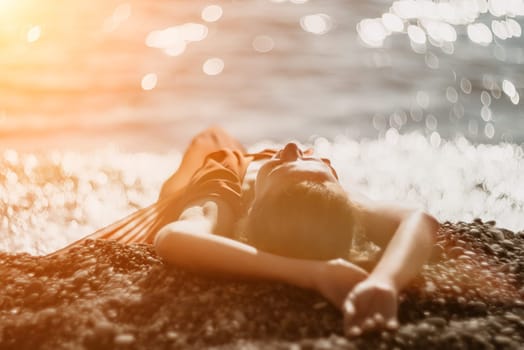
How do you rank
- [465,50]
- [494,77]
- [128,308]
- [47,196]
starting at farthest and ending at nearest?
[465,50], [494,77], [47,196], [128,308]

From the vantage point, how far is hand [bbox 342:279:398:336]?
10.1 ft

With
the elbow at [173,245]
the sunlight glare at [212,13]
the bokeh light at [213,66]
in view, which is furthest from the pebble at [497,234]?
the sunlight glare at [212,13]

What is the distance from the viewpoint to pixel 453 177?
25.1 ft

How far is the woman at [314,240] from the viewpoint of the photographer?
3.25 metres

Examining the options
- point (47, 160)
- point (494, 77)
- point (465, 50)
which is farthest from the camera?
point (465, 50)

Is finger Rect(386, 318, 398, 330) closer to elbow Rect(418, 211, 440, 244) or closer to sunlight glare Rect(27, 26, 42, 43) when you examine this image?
elbow Rect(418, 211, 440, 244)

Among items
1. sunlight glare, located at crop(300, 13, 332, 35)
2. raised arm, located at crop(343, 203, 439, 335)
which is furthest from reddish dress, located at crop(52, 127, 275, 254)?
sunlight glare, located at crop(300, 13, 332, 35)

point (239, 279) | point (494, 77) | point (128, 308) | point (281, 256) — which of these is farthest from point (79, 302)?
point (494, 77)

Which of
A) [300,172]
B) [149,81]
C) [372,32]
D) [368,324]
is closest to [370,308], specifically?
[368,324]

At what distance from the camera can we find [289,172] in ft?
12.7

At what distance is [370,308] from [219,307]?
83cm

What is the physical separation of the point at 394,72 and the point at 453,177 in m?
3.74

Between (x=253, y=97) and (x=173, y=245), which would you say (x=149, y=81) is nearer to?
(x=253, y=97)

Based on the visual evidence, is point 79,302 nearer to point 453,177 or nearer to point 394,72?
point 453,177
